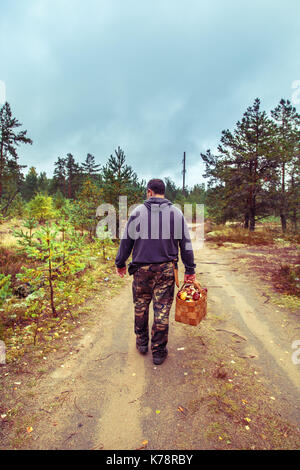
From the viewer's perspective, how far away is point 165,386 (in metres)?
2.96

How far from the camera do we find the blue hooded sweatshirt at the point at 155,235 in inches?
130

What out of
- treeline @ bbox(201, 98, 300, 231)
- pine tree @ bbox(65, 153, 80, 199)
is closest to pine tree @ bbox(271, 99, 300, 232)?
treeline @ bbox(201, 98, 300, 231)

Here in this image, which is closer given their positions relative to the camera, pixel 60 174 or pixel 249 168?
pixel 249 168

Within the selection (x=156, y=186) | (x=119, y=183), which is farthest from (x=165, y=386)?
(x=119, y=183)

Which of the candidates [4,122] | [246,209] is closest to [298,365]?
[246,209]

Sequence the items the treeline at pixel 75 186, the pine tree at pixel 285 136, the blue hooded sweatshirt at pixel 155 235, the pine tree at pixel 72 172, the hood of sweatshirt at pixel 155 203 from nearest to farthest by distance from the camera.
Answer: the blue hooded sweatshirt at pixel 155 235 < the hood of sweatshirt at pixel 155 203 < the treeline at pixel 75 186 < the pine tree at pixel 285 136 < the pine tree at pixel 72 172

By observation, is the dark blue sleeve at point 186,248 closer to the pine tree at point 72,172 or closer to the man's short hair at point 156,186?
the man's short hair at point 156,186

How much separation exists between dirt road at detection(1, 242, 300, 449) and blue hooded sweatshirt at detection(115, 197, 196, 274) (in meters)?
1.43

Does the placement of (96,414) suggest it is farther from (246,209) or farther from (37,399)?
(246,209)

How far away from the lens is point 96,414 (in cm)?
255

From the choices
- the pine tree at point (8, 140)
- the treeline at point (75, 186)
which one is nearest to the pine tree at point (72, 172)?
the treeline at point (75, 186)

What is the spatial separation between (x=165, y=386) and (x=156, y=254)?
1.69 meters

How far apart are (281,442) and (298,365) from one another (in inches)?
59.5

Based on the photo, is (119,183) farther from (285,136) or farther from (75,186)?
(75,186)
